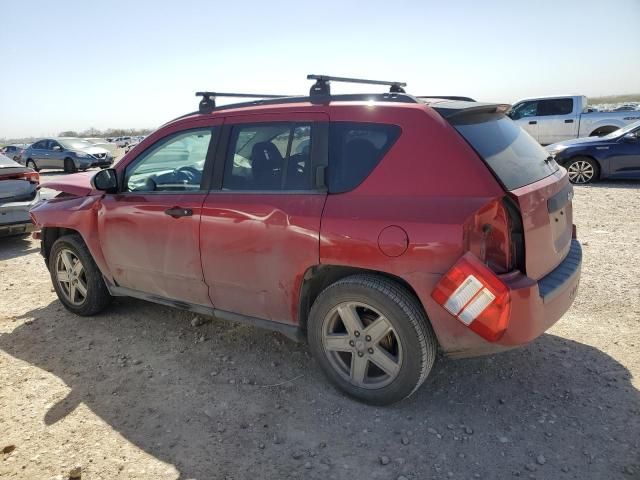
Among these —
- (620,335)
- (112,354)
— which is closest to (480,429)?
(620,335)

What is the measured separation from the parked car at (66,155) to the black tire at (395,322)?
2033 centimetres

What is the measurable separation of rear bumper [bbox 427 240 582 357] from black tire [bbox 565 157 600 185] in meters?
8.73

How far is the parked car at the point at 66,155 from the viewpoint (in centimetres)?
2084

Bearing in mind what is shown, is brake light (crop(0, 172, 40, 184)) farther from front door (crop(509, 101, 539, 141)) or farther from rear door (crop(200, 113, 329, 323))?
front door (crop(509, 101, 539, 141))

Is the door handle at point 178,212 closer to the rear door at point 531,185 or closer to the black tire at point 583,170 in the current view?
the rear door at point 531,185

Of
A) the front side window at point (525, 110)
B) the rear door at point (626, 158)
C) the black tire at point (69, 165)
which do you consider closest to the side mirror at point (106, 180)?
the rear door at point (626, 158)

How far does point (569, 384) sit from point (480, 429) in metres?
0.81

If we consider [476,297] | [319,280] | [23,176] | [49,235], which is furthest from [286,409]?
[23,176]

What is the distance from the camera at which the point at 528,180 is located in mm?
2863

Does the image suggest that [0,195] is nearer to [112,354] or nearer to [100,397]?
[112,354]

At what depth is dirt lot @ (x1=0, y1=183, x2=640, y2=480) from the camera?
2.58m

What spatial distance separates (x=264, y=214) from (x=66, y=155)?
2092cm

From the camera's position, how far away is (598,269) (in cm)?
507

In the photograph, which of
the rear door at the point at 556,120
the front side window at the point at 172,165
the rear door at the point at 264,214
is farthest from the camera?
the rear door at the point at 556,120
